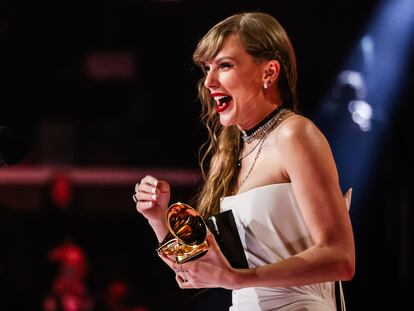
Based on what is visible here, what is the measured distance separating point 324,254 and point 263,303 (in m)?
0.32

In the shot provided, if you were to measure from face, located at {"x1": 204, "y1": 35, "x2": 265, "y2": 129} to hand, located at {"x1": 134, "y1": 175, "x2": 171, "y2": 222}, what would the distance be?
31cm

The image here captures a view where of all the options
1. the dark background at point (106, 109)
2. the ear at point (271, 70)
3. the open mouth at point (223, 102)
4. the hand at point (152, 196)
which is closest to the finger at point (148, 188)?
the hand at point (152, 196)

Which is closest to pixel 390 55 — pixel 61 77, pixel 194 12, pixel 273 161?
pixel 194 12

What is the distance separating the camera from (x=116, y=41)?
10039 mm

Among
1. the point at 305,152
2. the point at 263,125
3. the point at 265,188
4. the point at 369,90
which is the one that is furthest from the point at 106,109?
the point at 305,152

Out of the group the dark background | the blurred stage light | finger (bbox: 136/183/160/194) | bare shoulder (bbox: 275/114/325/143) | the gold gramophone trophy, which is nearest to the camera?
the gold gramophone trophy

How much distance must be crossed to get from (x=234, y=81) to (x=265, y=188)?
1.17ft

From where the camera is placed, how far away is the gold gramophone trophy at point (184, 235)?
206 cm

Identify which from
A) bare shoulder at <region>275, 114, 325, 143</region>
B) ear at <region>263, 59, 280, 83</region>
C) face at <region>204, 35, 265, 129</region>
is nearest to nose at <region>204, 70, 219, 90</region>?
face at <region>204, 35, 265, 129</region>

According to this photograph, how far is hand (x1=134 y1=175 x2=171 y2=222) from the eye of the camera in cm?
238

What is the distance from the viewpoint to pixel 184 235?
6.81 ft

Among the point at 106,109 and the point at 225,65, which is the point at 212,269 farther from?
the point at 106,109

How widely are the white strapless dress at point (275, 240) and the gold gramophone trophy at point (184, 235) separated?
0.88ft

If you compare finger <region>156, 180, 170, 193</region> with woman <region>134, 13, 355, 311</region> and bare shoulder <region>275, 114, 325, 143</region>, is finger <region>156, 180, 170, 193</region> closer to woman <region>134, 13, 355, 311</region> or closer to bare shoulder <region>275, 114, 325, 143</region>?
woman <region>134, 13, 355, 311</region>
